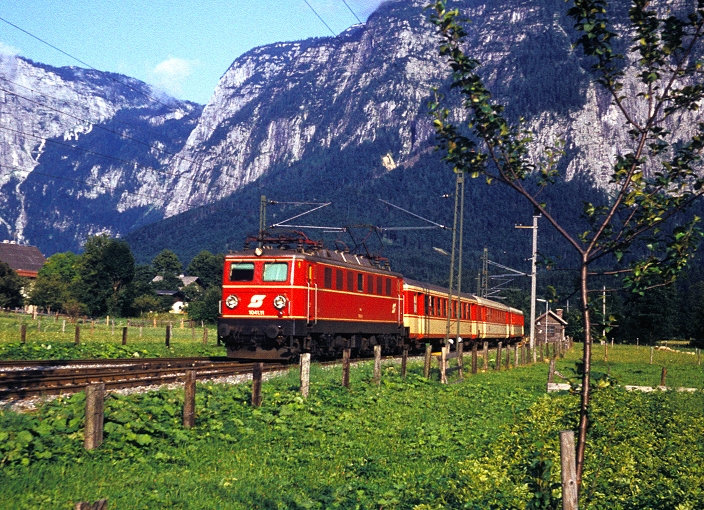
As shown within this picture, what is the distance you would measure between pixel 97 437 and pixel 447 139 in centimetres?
737

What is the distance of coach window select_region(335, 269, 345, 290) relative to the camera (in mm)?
30828

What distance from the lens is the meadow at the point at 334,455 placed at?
10.4 m

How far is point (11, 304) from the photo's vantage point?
97.6 metres

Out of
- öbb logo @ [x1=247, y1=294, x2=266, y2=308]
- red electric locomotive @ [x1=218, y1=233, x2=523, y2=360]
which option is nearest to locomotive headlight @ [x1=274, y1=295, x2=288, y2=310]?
red electric locomotive @ [x1=218, y1=233, x2=523, y2=360]

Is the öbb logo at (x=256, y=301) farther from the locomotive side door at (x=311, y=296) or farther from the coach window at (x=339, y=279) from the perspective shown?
the coach window at (x=339, y=279)

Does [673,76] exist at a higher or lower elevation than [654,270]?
higher

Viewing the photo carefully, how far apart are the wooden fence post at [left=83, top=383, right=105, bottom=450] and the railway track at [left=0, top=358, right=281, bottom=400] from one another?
4.80m

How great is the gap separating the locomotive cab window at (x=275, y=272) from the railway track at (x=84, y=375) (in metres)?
3.51

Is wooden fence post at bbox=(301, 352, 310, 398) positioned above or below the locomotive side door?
below

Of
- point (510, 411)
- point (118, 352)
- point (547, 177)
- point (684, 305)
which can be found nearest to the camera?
point (547, 177)

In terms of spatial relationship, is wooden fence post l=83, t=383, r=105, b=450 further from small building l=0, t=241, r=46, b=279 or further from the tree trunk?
small building l=0, t=241, r=46, b=279

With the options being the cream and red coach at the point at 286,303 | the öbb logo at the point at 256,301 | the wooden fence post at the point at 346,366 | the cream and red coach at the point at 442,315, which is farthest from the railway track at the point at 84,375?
Result: the cream and red coach at the point at 442,315

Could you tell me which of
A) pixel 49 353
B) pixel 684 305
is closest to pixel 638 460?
Result: pixel 49 353

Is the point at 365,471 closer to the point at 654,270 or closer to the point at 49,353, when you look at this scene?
the point at 654,270
